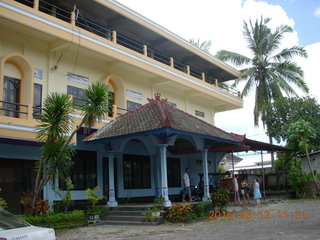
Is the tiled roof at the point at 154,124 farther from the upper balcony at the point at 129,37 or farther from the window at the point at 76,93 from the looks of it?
the upper balcony at the point at 129,37

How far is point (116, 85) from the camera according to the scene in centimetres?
1878

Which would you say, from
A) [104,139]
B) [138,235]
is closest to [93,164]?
[104,139]

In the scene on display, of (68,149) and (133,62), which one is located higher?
(133,62)

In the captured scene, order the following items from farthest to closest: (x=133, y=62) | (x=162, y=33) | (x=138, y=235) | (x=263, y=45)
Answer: (x=263, y=45) < (x=162, y=33) < (x=133, y=62) < (x=138, y=235)

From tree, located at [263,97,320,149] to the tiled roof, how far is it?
481 inches

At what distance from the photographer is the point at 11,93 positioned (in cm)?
1438

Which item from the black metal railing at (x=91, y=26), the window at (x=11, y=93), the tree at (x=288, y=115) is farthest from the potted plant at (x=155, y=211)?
the tree at (x=288, y=115)

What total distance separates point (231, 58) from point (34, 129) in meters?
21.3

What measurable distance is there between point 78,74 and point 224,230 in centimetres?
1017

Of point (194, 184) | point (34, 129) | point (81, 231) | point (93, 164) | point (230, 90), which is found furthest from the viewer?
point (230, 90)

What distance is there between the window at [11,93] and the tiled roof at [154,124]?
10.1ft

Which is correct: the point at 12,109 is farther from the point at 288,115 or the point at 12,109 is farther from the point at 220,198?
the point at 288,115

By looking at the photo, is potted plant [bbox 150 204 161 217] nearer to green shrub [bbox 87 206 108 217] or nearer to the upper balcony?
green shrub [bbox 87 206 108 217]

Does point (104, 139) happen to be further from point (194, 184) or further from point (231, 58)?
point (231, 58)
